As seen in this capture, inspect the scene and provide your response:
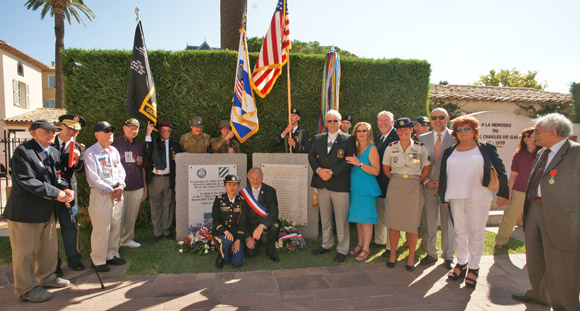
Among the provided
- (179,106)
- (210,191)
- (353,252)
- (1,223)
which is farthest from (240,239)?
(1,223)

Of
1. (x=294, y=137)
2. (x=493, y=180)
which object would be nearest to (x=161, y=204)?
(x=294, y=137)

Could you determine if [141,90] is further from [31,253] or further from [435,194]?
[435,194]

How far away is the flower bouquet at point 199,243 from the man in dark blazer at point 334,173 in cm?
160

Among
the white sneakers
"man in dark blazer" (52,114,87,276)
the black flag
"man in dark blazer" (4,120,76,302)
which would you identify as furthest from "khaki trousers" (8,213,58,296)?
the black flag

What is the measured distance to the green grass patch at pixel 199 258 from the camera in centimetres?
419

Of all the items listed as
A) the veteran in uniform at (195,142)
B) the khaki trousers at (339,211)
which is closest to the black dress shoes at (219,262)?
the khaki trousers at (339,211)

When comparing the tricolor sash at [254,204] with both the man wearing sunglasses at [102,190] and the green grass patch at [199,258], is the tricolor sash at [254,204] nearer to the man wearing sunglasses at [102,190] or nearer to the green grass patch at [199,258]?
the green grass patch at [199,258]

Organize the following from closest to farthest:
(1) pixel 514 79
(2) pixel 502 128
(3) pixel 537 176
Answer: (3) pixel 537 176 < (2) pixel 502 128 < (1) pixel 514 79

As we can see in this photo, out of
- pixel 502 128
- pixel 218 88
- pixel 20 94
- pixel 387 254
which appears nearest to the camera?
pixel 387 254

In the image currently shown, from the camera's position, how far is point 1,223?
6633 millimetres

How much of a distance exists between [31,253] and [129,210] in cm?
164

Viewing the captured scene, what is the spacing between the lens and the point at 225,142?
18.7 ft

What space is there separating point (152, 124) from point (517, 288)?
19.2 feet

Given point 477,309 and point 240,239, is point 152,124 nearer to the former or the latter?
point 240,239
